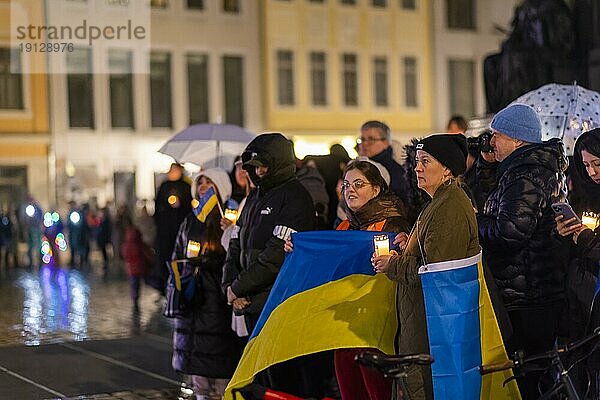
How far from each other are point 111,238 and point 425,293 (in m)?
25.6

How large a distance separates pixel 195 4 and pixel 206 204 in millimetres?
33482

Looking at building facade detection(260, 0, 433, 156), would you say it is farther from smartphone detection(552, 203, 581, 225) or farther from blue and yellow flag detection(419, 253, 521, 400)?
blue and yellow flag detection(419, 253, 521, 400)

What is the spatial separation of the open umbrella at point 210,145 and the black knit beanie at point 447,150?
22.3 feet

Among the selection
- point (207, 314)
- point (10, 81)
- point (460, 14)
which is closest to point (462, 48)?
point (460, 14)

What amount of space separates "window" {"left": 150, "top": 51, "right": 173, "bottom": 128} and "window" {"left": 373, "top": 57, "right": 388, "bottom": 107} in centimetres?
834

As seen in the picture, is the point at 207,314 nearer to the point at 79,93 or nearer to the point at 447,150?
the point at 447,150

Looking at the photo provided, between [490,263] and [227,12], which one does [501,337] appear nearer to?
[490,263]

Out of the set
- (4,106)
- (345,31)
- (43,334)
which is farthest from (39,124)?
(43,334)

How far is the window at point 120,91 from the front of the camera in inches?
1617

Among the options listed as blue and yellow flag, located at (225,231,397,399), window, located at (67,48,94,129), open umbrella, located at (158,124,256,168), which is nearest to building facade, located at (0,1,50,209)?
window, located at (67,48,94,129)

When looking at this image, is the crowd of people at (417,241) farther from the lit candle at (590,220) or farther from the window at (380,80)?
the window at (380,80)

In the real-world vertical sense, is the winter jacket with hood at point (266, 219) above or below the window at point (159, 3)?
below

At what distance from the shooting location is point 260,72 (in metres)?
43.0

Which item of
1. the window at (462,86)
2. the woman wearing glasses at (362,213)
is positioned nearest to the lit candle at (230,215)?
the woman wearing glasses at (362,213)
